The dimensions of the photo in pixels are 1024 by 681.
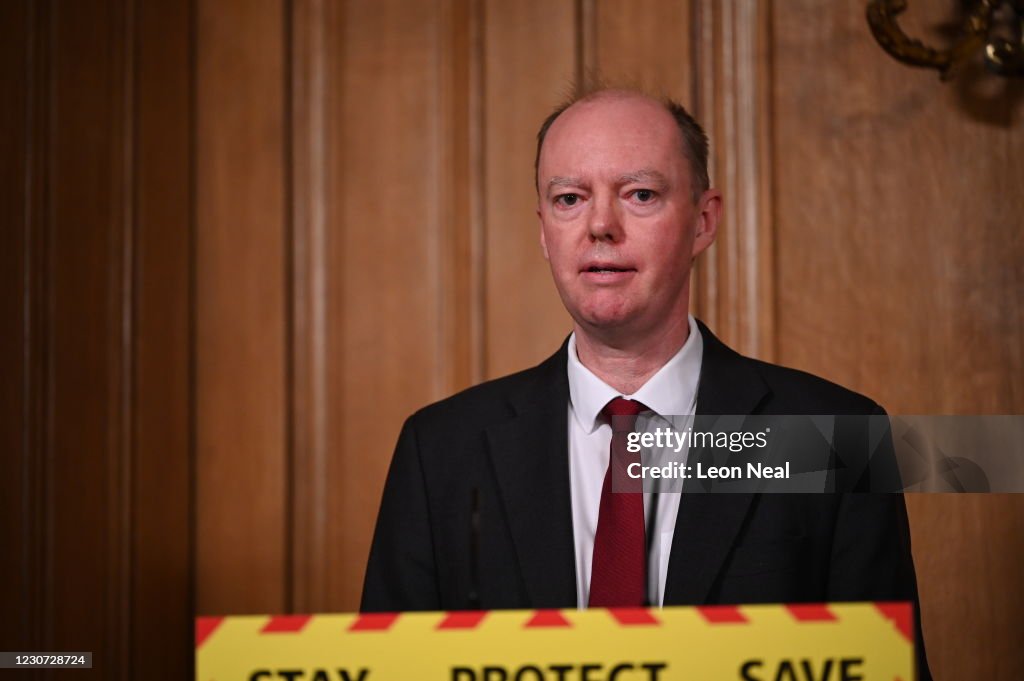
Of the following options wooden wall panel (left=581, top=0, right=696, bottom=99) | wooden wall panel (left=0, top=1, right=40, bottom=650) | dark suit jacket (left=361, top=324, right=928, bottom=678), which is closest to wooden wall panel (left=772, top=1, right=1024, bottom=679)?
wooden wall panel (left=581, top=0, right=696, bottom=99)

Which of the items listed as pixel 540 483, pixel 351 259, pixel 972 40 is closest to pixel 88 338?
pixel 351 259

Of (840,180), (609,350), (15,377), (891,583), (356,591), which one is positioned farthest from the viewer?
(356,591)

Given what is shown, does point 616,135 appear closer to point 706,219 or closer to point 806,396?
point 706,219

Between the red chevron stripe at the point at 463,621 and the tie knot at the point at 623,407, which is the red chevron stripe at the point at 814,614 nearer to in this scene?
the red chevron stripe at the point at 463,621

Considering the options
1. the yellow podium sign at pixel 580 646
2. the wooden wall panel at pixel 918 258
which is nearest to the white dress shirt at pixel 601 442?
the wooden wall panel at pixel 918 258

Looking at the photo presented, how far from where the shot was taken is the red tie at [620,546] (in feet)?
3.44

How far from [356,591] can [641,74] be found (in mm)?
921

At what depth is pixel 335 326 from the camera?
62.7 inches

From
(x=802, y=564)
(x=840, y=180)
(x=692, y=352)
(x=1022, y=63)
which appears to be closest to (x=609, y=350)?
(x=692, y=352)

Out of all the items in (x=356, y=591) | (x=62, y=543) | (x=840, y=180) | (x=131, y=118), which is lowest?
(x=356, y=591)

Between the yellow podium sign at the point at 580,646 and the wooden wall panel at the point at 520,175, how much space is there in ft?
2.96

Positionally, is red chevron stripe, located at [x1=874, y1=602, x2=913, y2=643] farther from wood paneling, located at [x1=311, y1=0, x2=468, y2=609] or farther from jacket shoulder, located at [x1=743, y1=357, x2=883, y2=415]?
wood paneling, located at [x1=311, y1=0, x2=468, y2=609]

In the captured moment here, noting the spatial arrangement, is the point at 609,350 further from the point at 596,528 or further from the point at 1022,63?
the point at 1022,63

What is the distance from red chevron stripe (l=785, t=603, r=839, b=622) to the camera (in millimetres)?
650
